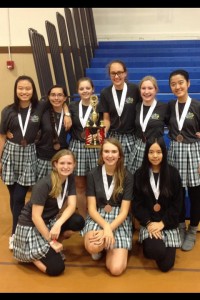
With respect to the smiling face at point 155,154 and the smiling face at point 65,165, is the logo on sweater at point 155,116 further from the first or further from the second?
Answer: the smiling face at point 65,165

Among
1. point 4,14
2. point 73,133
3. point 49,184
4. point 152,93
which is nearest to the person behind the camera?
point 49,184

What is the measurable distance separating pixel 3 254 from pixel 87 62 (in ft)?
12.8

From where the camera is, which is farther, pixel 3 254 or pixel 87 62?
pixel 87 62

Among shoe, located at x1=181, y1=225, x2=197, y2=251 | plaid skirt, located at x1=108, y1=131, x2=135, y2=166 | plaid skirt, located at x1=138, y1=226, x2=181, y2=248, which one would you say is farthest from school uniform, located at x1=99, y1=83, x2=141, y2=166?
shoe, located at x1=181, y1=225, x2=197, y2=251

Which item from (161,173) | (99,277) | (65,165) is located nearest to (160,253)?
(99,277)

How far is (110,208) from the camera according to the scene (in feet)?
8.81

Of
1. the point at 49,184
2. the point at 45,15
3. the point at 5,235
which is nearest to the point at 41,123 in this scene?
the point at 49,184

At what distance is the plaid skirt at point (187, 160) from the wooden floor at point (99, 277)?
0.56 metres

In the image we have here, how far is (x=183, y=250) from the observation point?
2857mm

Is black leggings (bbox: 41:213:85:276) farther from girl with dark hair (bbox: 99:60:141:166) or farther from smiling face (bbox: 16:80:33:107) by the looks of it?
smiling face (bbox: 16:80:33:107)

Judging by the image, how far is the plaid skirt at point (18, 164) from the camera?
2867mm

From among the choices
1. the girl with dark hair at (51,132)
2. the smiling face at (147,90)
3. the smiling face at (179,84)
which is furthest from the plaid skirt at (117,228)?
the smiling face at (179,84)

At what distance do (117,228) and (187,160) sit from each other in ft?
2.38

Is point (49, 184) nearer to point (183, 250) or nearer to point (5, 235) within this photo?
point (5, 235)
